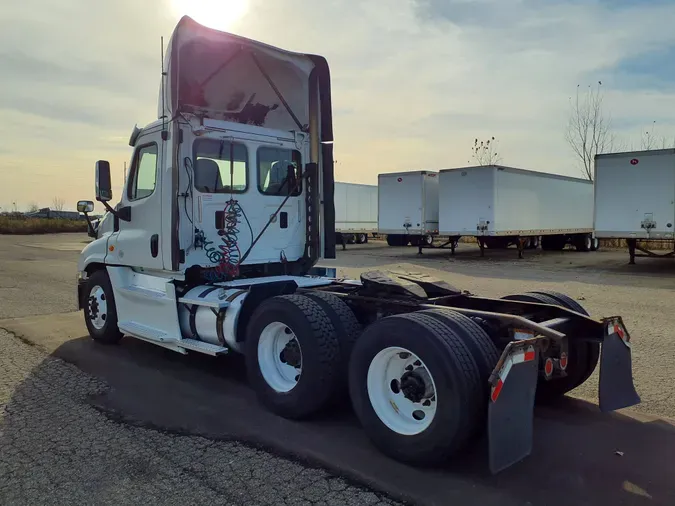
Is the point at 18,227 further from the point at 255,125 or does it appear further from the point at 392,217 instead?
the point at 255,125

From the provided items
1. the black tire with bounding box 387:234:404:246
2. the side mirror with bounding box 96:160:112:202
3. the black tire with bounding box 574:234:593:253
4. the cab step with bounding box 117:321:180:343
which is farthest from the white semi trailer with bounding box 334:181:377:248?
the cab step with bounding box 117:321:180:343

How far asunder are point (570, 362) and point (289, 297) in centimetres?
243

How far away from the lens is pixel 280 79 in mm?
6855

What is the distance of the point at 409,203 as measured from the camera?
78.4ft

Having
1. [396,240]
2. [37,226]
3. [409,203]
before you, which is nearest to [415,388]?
[409,203]

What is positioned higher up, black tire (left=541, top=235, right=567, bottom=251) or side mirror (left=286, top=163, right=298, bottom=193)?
side mirror (left=286, top=163, right=298, bottom=193)

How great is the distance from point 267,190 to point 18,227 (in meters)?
51.2

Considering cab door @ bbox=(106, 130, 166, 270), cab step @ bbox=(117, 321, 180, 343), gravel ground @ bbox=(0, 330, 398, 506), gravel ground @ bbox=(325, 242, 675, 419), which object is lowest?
gravel ground @ bbox=(0, 330, 398, 506)

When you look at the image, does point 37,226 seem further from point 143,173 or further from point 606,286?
point 143,173

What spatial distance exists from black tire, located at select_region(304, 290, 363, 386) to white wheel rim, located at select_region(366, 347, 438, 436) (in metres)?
0.50

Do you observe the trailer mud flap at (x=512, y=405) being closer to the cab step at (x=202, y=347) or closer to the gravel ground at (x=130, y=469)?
the gravel ground at (x=130, y=469)

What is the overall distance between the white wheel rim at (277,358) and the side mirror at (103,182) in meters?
3.12

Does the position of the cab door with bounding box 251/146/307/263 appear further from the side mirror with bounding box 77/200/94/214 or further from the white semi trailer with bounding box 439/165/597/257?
the white semi trailer with bounding box 439/165/597/257

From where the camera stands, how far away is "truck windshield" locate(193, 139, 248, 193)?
630cm
